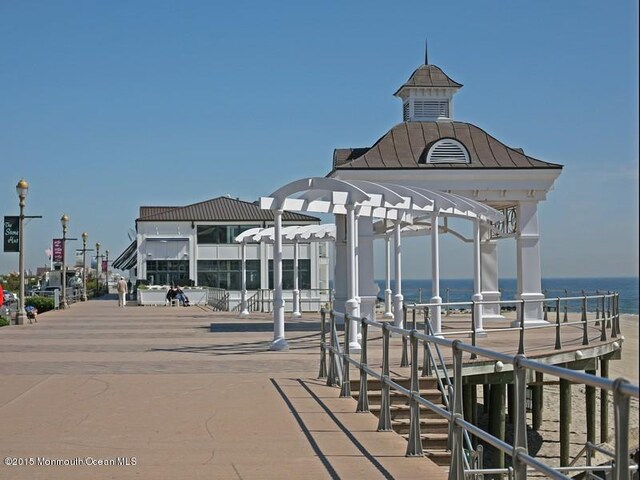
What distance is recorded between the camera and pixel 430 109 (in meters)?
27.8

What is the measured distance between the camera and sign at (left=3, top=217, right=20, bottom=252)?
34.2m

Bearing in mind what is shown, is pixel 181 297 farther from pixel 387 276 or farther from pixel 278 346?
pixel 278 346

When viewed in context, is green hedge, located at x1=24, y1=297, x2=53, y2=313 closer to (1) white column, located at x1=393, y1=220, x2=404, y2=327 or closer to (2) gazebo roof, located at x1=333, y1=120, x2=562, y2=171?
(2) gazebo roof, located at x1=333, y1=120, x2=562, y2=171

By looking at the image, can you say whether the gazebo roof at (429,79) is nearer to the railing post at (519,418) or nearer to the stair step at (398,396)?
the stair step at (398,396)

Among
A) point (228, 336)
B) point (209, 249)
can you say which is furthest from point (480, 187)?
point (209, 249)

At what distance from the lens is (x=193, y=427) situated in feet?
33.3

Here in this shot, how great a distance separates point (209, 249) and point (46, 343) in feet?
128

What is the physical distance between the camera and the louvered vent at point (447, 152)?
80.6 ft

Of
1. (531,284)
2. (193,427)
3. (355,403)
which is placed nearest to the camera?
(193,427)

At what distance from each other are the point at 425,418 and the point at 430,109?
17.6 metres

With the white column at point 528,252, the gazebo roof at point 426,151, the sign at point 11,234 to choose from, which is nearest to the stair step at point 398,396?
the gazebo roof at point 426,151

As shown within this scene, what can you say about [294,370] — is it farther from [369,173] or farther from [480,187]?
[480,187]

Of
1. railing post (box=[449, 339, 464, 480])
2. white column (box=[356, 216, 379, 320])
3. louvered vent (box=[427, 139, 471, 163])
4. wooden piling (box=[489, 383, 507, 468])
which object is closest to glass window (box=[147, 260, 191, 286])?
louvered vent (box=[427, 139, 471, 163])

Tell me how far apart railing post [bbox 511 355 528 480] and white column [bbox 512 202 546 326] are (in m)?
19.5
